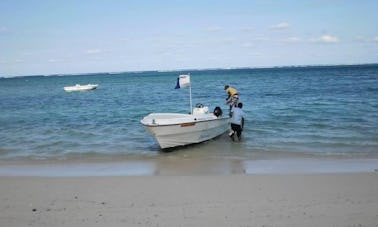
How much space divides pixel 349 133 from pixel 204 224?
11589 mm

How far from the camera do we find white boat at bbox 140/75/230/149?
42.9 feet

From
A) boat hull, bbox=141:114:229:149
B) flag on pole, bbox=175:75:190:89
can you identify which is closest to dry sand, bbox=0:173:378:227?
boat hull, bbox=141:114:229:149

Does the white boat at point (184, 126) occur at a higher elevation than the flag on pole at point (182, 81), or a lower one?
lower

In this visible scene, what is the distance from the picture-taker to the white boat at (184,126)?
42.9ft

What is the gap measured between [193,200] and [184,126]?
6.64 meters

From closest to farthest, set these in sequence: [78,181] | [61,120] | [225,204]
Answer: [225,204] → [78,181] → [61,120]

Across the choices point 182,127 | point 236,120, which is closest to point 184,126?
point 182,127

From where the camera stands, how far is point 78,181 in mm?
8820

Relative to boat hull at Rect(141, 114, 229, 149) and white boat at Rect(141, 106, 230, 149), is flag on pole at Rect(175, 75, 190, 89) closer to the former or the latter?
white boat at Rect(141, 106, 230, 149)

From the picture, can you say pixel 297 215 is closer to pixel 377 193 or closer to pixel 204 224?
pixel 204 224

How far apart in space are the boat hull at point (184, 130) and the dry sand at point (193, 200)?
13.0 feet

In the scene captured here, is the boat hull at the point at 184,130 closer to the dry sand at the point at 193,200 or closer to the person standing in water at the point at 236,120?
the person standing in water at the point at 236,120

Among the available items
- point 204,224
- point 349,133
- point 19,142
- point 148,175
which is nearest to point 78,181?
point 148,175

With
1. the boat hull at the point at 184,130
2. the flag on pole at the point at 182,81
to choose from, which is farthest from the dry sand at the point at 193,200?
the flag on pole at the point at 182,81
